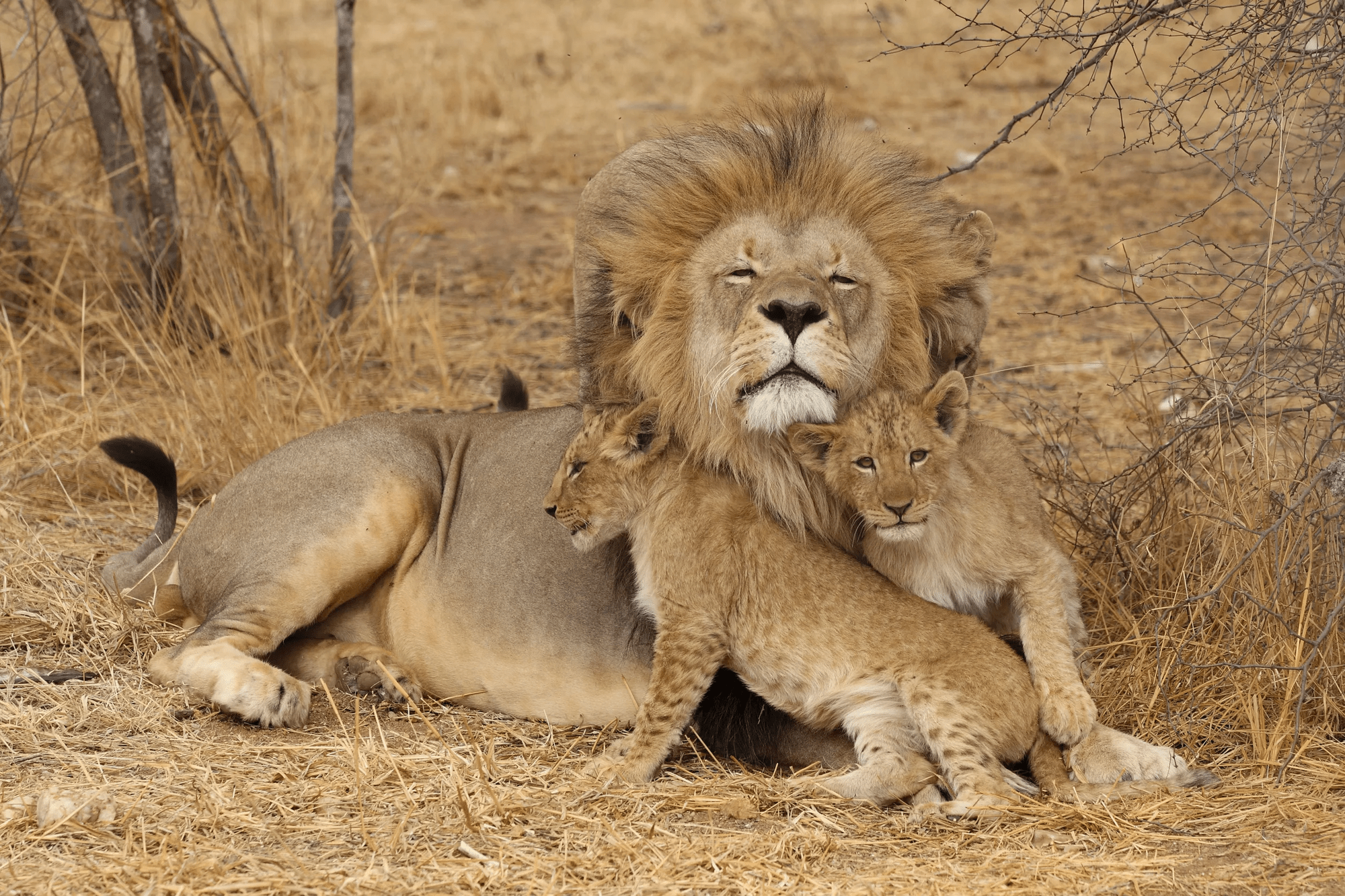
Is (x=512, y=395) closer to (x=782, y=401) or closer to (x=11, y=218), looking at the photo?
(x=782, y=401)

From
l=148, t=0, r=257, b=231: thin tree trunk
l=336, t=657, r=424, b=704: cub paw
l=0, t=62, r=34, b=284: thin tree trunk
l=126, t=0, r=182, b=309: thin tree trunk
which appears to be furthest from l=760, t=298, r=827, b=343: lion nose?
l=0, t=62, r=34, b=284: thin tree trunk

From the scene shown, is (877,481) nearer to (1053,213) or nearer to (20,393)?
(20,393)

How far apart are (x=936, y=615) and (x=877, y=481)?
0.32m

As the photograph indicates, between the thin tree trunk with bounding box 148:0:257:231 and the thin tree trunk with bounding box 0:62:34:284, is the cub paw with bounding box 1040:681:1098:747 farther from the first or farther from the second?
the thin tree trunk with bounding box 0:62:34:284

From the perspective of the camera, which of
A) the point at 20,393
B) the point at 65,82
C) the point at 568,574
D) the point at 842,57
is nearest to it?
the point at 568,574

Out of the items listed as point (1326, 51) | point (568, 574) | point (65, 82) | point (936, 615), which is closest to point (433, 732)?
point (568, 574)

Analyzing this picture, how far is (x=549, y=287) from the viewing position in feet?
25.5

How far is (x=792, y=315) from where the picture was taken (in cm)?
303

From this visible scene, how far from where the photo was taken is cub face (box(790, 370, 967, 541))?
3105mm

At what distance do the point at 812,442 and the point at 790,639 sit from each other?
0.44m

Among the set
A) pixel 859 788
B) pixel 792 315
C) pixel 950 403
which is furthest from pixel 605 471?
pixel 859 788

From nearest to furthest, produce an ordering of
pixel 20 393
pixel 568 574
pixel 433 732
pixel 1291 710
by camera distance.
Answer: pixel 1291 710 → pixel 433 732 → pixel 568 574 → pixel 20 393

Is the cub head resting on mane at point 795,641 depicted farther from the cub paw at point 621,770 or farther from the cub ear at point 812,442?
the cub ear at point 812,442

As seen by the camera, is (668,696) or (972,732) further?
(668,696)
